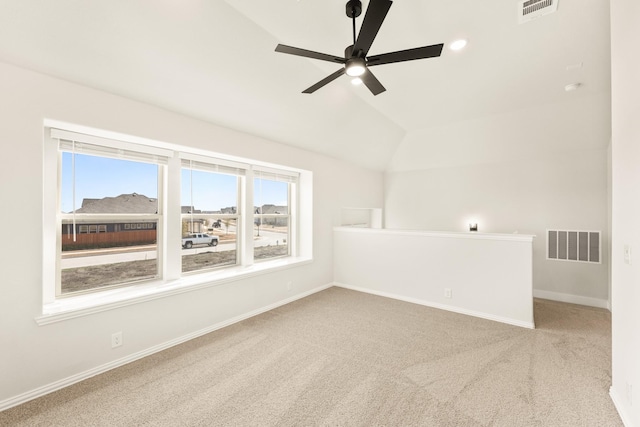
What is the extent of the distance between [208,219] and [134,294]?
4.08 feet

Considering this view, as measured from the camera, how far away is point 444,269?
389 centimetres

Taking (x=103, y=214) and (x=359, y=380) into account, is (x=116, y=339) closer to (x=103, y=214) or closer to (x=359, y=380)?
(x=103, y=214)

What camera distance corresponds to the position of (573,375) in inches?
89.7

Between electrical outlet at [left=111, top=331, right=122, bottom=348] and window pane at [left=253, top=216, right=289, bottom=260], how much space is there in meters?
1.98

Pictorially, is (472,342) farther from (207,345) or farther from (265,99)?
(265,99)

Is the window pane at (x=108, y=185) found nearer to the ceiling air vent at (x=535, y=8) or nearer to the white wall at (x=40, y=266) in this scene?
the white wall at (x=40, y=266)

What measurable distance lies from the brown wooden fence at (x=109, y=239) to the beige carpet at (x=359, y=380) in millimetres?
1183

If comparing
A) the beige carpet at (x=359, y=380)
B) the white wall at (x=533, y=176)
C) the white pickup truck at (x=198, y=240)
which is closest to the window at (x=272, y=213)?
the white pickup truck at (x=198, y=240)

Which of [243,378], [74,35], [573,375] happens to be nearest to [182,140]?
[74,35]

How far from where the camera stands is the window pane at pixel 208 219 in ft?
10.9

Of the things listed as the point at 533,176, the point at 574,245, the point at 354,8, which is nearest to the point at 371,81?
the point at 354,8

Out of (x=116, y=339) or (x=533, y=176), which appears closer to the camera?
(x=116, y=339)

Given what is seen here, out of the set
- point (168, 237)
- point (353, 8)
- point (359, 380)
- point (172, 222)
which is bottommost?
point (359, 380)

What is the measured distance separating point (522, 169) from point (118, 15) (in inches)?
225
